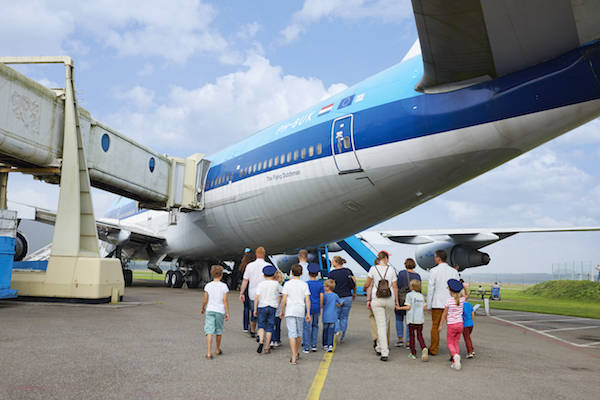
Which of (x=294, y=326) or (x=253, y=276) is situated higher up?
(x=253, y=276)

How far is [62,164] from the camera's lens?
1111 centimetres

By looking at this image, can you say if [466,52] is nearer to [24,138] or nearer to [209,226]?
[24,138]

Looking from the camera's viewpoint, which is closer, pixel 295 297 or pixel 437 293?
pixel 295 297

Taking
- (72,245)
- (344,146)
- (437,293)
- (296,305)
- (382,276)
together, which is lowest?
(296,305)

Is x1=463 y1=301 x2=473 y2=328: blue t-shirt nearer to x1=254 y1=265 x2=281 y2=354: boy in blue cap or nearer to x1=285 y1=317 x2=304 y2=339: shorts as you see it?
x1=285 y1=317 x2=304 y2=339: shorts

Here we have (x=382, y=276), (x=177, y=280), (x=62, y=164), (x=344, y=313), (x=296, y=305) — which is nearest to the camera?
(x=296, y=305)

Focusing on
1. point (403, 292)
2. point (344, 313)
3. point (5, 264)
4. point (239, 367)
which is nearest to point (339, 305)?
point (344, 313)

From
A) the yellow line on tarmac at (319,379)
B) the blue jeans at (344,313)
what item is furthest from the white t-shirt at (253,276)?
the yellow line on tarmac at (319,379)

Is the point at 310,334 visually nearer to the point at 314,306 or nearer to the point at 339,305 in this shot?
the point at 314,306

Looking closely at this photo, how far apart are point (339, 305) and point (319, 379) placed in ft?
8.18

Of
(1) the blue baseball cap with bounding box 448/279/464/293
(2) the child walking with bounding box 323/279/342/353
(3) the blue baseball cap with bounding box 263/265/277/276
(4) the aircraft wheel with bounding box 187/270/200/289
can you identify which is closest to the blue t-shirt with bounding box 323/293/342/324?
(2) the child walking with bounding box 323/279/342/353

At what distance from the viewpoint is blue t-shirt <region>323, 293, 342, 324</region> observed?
21.8 ft

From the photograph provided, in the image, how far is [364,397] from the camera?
4.09 m

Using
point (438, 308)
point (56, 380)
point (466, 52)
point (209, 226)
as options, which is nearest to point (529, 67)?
point (466, 52)
